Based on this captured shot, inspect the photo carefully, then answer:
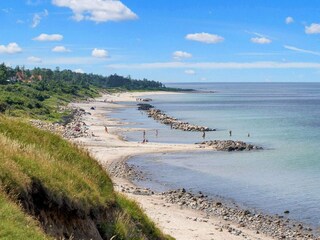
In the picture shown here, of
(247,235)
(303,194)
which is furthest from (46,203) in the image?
(303,194)

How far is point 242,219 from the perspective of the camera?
35.6 metres

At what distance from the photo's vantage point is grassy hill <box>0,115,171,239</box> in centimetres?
1016

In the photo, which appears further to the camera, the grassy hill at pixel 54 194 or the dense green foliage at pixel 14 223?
the grassy hill at pixel 54 194

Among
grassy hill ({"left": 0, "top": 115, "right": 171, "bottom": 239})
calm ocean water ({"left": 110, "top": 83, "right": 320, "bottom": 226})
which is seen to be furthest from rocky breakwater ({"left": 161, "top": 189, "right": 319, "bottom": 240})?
grassy hill ({"left": 0, "top": 115, "right": 171, "bottom": 239})

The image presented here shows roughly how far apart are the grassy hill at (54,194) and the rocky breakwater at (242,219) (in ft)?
58.5

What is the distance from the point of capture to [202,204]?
39.4m

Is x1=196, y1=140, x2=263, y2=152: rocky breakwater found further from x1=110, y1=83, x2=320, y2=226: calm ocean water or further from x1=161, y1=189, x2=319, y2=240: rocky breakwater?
x1=161, y1=189, x2=319, y2=240: rocky breakwater

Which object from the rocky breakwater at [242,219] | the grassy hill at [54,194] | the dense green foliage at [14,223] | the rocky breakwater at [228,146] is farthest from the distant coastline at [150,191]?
the dense green foliage at [14,223]

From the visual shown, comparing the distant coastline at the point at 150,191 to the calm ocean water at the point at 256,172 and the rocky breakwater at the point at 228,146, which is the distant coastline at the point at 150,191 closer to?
the calm ocean water at the point at 256,172

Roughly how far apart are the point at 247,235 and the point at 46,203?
22.2m

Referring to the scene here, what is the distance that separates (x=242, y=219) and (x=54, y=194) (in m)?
25.8

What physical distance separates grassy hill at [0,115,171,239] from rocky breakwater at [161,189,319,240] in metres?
17.8

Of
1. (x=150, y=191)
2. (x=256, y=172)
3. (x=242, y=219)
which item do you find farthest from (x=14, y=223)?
(x=256, y=172)

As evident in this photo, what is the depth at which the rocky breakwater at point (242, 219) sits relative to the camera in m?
32.5
